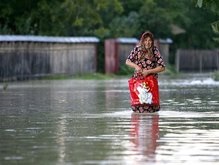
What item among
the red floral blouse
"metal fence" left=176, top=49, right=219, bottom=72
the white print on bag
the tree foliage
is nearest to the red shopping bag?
the white print on bag

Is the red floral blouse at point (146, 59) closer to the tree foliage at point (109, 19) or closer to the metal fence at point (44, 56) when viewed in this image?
the metal fence at point (44, 56)

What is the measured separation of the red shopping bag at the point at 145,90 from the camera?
834 inches

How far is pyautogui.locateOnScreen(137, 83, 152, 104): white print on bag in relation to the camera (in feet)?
69.4

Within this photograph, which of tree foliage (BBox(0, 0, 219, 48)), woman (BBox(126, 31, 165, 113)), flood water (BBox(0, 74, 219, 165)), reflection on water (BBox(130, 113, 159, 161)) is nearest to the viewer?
flood water (BBox(0, 74, 219, 165))

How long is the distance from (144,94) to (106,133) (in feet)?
17.3

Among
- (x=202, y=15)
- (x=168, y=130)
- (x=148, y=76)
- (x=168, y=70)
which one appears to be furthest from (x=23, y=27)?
(x=168, y=130)

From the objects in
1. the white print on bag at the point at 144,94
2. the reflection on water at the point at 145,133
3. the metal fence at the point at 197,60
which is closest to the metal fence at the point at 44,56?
the metal fence at the point at 197,60

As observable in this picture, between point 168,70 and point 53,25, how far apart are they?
9150 millimetres

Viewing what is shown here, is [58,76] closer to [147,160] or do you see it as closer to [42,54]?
[42,54]

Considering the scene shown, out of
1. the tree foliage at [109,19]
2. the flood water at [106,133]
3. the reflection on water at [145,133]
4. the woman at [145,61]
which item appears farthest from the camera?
the tree foliage at [109,19]

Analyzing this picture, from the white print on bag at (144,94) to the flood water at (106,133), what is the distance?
0.41 meters

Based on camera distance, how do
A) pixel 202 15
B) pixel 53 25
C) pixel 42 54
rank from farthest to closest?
pixel 202 15
pixel 53 25
pixel 42 54

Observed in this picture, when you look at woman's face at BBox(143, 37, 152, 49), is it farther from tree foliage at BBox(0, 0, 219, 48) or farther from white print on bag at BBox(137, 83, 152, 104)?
tree foliage at BBox(0, 0, 219, 48)

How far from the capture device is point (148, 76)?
21.2m
